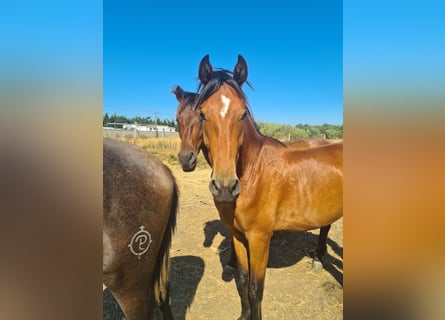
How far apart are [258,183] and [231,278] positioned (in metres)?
1.28

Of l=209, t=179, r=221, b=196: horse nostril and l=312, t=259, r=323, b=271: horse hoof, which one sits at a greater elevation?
l=209, t=179, r=221, b=196: horse nostril

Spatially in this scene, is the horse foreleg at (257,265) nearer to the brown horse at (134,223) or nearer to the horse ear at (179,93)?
the brown horse at (134,223)

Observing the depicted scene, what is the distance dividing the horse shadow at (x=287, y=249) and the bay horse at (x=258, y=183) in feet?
2.78

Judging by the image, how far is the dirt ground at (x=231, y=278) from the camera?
1.98m

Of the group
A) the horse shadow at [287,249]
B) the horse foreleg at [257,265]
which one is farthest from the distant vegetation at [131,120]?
the horse shadow at [287,249]

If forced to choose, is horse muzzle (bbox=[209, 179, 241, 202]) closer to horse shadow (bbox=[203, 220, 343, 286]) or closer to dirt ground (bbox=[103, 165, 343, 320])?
dirt ground (bbox=[103, 165, 343, 320])

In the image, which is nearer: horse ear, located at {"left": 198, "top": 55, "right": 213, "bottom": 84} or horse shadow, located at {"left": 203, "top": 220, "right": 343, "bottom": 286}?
horse ear, located at {"left": 198, "top": 55, "right": 213, "bottom": 84}

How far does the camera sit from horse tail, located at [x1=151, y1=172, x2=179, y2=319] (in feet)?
5.16

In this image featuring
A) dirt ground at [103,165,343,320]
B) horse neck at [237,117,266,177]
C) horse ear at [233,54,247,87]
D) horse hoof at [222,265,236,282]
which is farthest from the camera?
horse hoof at [222,265,236,282]

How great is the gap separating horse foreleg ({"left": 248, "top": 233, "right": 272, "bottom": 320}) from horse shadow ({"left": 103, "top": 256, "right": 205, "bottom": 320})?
62 centimetres

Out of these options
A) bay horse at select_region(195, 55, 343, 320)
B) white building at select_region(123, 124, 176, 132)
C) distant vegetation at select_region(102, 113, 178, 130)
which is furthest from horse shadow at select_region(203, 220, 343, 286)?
distant vegetation at select_region(102, 113, 178, 130)
